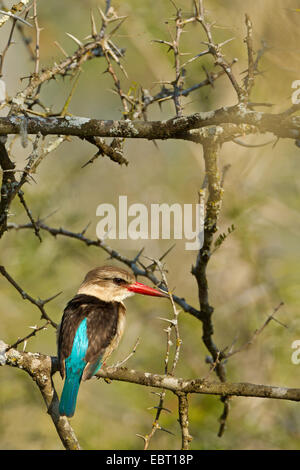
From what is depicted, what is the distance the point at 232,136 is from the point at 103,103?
591 centimetres

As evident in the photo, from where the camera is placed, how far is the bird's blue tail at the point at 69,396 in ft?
10.4

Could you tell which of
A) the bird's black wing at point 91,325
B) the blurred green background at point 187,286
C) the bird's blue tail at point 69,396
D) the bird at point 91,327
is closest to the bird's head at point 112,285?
the bird at point 91,327

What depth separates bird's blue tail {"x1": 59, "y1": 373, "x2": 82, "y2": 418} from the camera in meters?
3.16

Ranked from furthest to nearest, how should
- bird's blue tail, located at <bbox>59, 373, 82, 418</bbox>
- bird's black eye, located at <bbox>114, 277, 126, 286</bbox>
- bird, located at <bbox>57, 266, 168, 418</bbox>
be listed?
bird's black eye, located at <bbox>114, 277, 126, 286</bbox> → bird, located at <bbox>57, 266, 168, 418</bbox> → bird's blue tail, located at <bbox>59, 373, 82, 418</bbox>

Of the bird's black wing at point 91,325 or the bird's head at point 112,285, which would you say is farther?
the bird's head at point 112,285

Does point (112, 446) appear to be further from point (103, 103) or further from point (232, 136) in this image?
point (103, 103)

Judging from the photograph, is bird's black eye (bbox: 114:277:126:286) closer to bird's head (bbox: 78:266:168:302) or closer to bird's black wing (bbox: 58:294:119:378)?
bird's head (bbox: 78:266:168:302)

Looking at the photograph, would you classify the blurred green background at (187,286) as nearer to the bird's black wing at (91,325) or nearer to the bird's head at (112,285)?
the bird's head at (112,285)

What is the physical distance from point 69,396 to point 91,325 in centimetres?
55

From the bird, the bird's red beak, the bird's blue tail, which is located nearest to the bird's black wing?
the bird

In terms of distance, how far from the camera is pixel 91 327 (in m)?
3.88

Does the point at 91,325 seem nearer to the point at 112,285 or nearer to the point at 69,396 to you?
the point at 69,396
